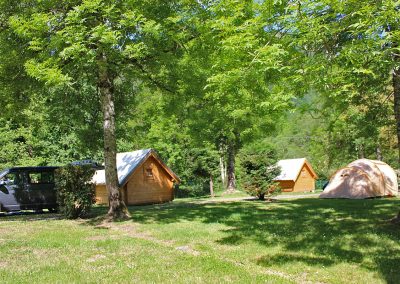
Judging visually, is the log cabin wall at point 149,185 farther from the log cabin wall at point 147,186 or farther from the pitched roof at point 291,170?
the pitched roof at point 291,170

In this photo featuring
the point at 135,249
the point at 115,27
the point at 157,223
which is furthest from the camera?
the point at 157,223

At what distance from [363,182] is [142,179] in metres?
14.8

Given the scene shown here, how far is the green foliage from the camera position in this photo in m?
25.1

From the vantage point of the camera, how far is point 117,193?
16047mm

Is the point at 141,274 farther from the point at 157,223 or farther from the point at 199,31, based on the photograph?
the point at 199,31

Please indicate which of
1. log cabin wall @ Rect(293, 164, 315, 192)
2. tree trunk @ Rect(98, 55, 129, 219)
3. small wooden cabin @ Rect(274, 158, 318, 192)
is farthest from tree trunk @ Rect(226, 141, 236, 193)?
tree trunk @ Rect(98, 55, 129, 219)

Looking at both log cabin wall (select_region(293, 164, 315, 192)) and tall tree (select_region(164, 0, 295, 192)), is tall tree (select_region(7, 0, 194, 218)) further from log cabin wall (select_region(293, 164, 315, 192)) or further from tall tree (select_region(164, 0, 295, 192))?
log cabin wall (select_region(293, 164, 315, 192))

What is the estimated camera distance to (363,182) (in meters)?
25.6

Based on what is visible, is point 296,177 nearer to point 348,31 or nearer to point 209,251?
point 209,251

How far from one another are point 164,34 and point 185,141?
2698 cm

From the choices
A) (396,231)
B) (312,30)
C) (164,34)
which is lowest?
(396,231)

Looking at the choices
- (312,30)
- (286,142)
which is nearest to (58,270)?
(312,30)

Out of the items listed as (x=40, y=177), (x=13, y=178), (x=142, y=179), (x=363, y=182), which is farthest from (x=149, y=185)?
(x=363, y=182)

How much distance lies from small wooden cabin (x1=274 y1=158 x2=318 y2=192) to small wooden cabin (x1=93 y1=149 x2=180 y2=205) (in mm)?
18792
